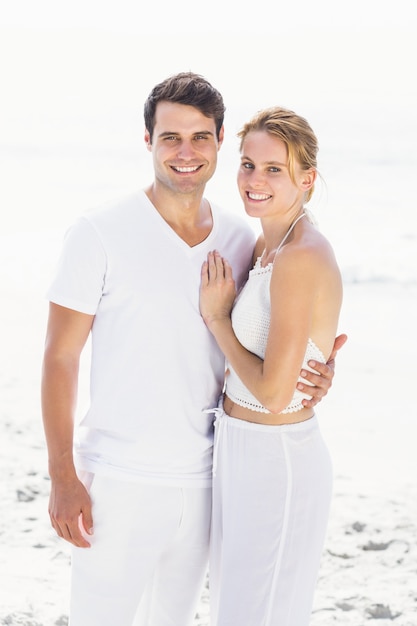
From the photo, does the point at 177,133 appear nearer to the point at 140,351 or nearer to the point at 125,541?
the point at 140,351

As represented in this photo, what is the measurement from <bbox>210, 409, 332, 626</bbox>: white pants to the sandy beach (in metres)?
1.47

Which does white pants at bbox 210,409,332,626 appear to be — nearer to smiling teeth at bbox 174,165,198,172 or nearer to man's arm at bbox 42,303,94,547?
man's arm at bbox 42,303,94,547

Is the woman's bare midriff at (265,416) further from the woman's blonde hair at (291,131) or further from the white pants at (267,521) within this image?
the woman's blonde hair at (291,131)

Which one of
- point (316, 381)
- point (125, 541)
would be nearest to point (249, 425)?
point (316, 381)

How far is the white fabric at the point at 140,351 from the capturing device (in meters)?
2.68

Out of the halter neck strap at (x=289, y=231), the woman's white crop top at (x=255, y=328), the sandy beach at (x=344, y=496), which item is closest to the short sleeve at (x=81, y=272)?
the woman's white crop top at (x=255, y=328)

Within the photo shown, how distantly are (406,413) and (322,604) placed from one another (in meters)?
3.47

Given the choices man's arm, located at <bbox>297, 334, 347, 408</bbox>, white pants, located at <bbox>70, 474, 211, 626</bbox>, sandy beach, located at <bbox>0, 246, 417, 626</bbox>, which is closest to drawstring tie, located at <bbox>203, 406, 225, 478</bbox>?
white pants, located at <bbox>70, 474, 211, 626</bbox>

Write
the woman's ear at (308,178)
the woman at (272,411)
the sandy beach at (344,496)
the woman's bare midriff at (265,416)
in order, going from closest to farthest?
the woman at (272,411)
the woman's bare midriff at (265,416)
the woman's ear at (308,178)
the sandy beach at (344,496)

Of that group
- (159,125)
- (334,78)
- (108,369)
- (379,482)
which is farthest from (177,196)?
(334,78)

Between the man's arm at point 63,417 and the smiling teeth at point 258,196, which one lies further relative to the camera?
the smiling teeth at point 258,196

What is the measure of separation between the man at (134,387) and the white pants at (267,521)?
0.16 meters

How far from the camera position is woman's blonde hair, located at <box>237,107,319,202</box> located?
8.85 feet

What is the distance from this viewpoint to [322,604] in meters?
4.23
